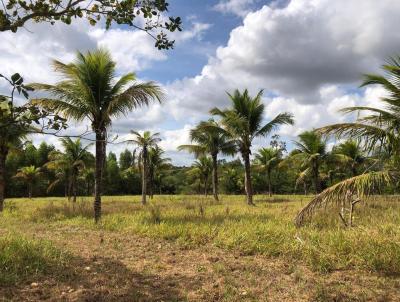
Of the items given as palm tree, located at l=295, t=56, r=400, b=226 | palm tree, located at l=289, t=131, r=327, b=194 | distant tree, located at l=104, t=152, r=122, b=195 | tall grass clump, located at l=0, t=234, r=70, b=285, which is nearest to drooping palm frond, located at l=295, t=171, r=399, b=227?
palm tree, located at l=295, t=56, r=400, b=226

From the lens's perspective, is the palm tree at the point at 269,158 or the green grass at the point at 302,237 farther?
the palm tree at the point at 269,158

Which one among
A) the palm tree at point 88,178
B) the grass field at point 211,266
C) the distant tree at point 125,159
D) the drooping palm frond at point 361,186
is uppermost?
the distant tree at point 125,159

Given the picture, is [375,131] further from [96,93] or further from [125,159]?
[125,159]

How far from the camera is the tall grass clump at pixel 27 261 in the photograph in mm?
5797

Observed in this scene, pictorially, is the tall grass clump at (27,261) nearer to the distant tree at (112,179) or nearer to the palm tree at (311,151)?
the palm tree at (311,151)

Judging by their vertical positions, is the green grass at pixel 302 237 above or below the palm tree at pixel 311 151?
below

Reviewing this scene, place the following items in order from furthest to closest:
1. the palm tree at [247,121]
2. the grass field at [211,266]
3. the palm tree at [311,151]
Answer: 1. the palm tree at [311,151]
2. the palm tree at [247,121]
3. the grass field at [211,266]

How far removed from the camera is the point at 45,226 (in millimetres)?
11633

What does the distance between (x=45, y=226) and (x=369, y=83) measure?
31.0ft

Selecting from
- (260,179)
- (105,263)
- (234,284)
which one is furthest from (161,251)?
(260,179)

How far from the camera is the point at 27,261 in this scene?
20.8 feet

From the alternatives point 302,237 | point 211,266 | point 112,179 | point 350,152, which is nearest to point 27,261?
point 211,266

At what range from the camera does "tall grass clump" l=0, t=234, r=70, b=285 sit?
19.0ft

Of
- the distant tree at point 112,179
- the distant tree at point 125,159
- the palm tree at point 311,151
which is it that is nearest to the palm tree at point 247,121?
the palm tree at point 311,151
